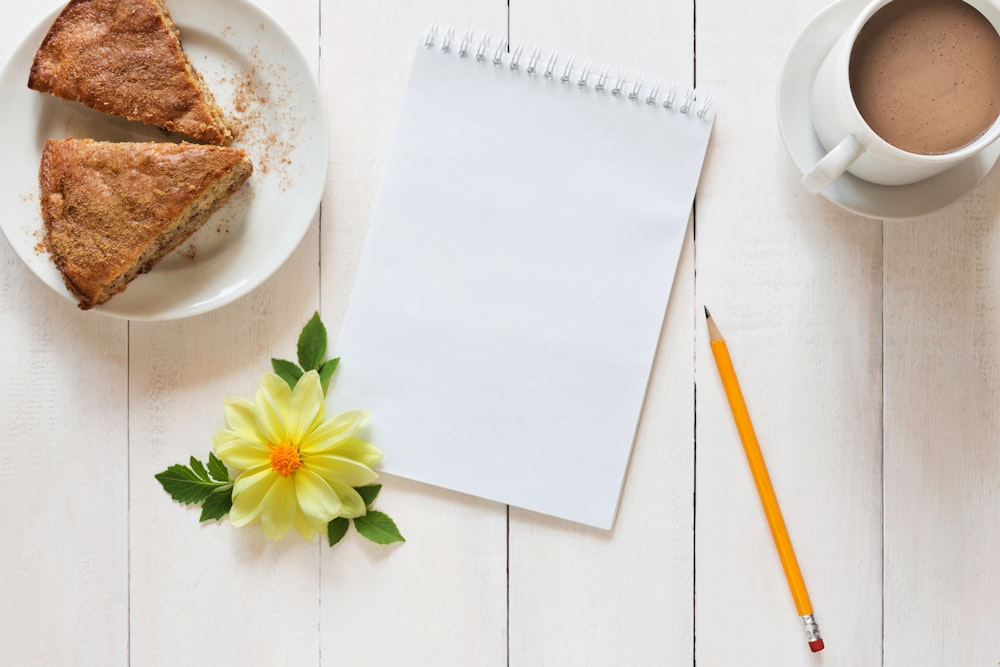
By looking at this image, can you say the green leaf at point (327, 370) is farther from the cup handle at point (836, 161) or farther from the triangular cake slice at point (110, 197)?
the cup handle at point (836, 161)

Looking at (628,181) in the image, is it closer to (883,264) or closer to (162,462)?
(883,264)

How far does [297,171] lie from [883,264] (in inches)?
23.6

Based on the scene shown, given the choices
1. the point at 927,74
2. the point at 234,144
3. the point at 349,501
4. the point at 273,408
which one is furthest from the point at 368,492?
the point at 927,74

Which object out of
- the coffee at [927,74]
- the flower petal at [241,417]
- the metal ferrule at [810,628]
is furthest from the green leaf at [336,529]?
the coffee at [927,74]

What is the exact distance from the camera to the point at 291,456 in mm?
796

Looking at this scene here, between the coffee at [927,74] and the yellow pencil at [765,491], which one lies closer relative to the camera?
the coffee at [927,74]

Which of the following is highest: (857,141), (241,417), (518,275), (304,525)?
(857,141)

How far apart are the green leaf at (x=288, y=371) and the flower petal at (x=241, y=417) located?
0.04 m

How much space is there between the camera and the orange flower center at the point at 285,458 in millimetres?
796

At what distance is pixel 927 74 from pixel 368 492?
642mm

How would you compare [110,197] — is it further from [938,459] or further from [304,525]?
[938,459]

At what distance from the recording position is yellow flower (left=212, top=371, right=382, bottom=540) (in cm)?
80

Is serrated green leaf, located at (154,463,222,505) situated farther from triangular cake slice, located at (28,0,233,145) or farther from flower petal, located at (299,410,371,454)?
triangular cake slice, located at (28,0,233,145)

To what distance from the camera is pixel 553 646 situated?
863 millimetres
